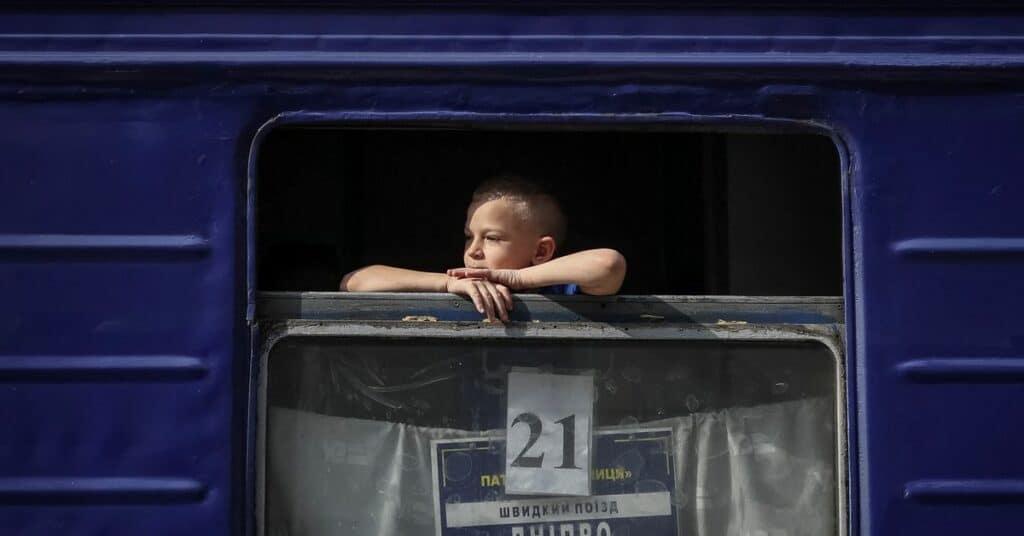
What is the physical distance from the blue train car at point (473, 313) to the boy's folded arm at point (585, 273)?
0.12 ft

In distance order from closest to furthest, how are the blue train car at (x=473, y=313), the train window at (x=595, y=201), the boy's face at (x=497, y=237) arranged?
the blue train car at (x=473, y=313)
the boy's face at (x=497, y=237)
the train window at (x=595, y=201)

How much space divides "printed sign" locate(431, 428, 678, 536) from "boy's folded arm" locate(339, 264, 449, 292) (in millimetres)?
282

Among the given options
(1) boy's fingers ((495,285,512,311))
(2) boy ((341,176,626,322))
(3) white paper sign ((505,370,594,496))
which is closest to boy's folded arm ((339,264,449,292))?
(2) boy ((341,176,626,322))

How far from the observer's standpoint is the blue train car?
1.97m

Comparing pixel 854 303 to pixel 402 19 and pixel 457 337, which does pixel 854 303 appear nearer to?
pixel 457 337

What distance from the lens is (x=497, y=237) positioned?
7.21 feet

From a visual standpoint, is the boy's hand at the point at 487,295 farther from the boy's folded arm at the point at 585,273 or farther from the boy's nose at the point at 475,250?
the boy's nose at the point at 475,250

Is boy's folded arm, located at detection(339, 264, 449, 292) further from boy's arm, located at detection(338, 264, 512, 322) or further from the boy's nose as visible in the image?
the boy's nose

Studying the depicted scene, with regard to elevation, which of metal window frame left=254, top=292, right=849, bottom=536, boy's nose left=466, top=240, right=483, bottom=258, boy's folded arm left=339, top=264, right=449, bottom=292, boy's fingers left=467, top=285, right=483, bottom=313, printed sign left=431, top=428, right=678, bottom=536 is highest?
boy's nose left=466, top=240, right=483, bottom=258

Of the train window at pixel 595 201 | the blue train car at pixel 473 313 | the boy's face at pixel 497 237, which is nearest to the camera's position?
the blue train car at pixel 473 313

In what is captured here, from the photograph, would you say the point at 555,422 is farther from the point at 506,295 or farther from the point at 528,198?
Answer: the point at 528,198

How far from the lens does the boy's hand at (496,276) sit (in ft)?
6.73

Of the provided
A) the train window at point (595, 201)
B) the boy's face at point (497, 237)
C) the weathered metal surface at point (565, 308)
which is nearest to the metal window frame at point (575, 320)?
the weathered metal surface at point (565, 308)

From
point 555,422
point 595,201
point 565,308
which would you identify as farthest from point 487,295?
point 595,201
